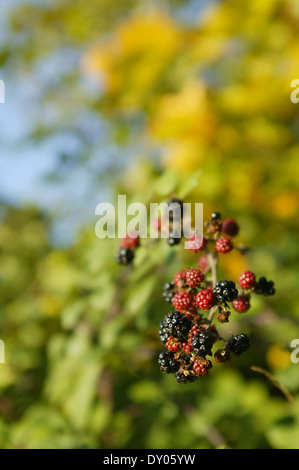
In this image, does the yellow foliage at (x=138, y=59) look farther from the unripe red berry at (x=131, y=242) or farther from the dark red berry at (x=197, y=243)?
the dark red berry at (x=197, y=243)

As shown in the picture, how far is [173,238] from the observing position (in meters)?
1.35

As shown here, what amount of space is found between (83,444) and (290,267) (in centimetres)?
169

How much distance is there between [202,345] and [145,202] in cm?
75

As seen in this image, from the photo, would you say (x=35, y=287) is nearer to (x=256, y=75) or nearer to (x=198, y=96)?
(x=198, y=96)

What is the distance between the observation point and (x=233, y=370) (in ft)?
10.9

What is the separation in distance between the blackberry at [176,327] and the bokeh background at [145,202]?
0.47 meters

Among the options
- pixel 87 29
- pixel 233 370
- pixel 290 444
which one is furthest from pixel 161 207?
pixel 87 29

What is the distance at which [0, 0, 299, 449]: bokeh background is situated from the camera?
1967 mm

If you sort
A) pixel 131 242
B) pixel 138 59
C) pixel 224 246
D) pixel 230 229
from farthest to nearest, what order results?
pixel 138 59 < pixel 131 242 < pixel 230 229 < pixel 224 246

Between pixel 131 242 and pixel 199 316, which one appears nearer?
pixel 199 316
